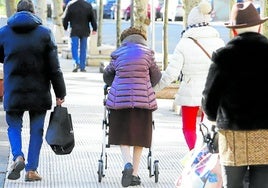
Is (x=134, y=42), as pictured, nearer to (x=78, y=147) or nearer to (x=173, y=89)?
(x=78, y=147)

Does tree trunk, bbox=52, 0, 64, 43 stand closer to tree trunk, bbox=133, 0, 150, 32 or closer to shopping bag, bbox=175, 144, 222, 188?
tree trunk, bbox=133, 0, 150, 32

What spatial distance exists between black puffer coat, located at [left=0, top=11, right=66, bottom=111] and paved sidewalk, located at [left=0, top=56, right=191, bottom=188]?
2.79 ft

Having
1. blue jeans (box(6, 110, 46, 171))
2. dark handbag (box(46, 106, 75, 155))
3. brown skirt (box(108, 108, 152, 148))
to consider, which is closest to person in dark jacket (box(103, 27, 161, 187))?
brown skirt (box(108, 108, 152, 148))

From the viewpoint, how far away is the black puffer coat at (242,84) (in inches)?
260

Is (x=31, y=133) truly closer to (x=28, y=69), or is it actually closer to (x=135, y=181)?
(x=28, y=69)

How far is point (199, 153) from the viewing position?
23.7 feet

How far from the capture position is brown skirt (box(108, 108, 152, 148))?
9.56 m

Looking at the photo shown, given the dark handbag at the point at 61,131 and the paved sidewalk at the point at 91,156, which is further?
the paved sidewalk at the point at 91,156

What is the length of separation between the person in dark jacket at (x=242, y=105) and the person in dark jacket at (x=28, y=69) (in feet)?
10.5

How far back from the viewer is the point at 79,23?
2314 centimetres

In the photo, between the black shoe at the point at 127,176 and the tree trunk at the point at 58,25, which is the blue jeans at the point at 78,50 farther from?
the black shoe at the point at 127,176

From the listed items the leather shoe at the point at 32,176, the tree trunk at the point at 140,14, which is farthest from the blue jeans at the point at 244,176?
the tree trunk at the point at 140,14

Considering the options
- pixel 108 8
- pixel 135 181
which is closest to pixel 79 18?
pixel 135 181

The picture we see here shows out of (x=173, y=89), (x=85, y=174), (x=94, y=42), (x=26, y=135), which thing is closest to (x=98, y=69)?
(x=94, y=42)
